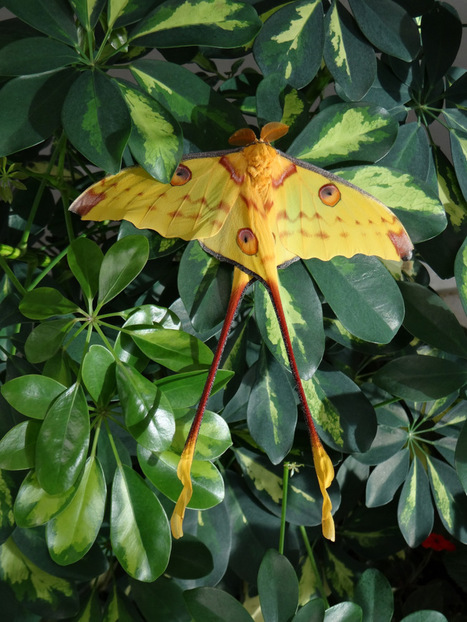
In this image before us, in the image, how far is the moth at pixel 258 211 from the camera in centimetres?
50

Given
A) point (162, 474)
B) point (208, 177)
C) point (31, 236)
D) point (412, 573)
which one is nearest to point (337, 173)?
point (208, 177)

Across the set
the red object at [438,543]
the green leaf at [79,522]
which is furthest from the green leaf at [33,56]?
the red object at [438,543]

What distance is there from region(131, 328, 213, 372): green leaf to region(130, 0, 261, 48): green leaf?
26cm

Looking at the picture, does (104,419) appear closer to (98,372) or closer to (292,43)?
(98,372)

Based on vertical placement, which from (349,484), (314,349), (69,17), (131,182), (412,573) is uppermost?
(69,17)

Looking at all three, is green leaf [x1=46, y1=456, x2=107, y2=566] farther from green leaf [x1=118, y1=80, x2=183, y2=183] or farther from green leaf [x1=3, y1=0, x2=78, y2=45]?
green leaf [x1=3, y1=0, x2=78, y2=45]

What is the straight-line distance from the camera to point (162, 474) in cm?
57

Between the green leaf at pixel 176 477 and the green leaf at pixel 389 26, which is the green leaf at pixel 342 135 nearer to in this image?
the green leaf at pixel 389 26

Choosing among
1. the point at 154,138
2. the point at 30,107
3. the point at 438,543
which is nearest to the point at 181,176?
the point at 154,138

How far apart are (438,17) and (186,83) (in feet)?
1.09

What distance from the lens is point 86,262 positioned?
1.79ft

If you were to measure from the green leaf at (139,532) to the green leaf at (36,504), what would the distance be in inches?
2.5

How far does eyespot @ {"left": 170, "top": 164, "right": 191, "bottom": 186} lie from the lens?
512 millimetres

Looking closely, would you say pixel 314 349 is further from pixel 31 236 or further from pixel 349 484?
pixel 31 236
